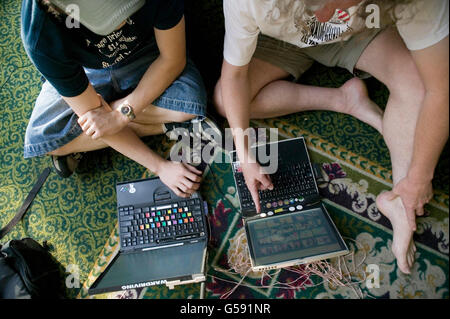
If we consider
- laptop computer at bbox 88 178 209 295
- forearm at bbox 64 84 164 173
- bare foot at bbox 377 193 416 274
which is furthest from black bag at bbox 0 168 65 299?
bare foot at bbox 377 193 416 274

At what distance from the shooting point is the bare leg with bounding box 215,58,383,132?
1244mm

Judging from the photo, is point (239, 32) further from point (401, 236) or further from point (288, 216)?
point (401, 236)

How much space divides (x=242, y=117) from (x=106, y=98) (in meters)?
0.48

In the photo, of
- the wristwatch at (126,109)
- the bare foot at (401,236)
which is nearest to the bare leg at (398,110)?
the bare foot at (401,236)

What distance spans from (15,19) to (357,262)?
1.82 meters

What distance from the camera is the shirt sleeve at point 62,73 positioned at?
879 mm

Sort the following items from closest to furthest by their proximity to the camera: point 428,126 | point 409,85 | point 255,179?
point 428,126
point 409,85
point 255,179

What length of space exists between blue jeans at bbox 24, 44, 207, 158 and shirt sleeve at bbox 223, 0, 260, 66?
0.22 metres

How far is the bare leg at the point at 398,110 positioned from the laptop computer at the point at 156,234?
64 centimetres

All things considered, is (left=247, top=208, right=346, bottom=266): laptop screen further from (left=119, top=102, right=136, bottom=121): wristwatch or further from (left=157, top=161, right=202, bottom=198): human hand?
(left=119, top=102, right=136, bottom=121): wristwatch

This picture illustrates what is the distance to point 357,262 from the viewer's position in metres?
1.16

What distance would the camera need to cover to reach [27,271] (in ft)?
3.77

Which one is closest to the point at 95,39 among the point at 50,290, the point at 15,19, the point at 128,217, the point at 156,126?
the point at 156,126

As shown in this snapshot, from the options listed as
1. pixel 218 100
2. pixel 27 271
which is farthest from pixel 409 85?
pixel 27 271
